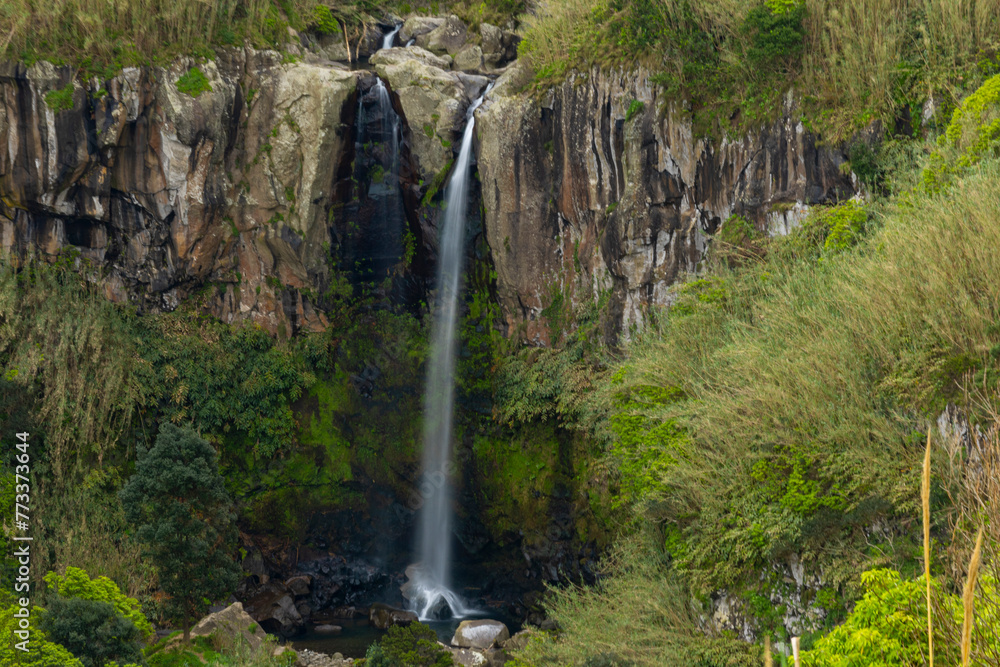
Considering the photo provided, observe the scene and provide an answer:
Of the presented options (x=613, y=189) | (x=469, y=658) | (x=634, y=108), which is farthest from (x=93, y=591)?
(x=634, y=108)

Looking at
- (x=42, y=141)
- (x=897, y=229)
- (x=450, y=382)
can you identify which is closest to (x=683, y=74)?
(x=897, y=229)

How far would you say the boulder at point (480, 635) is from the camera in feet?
47.6

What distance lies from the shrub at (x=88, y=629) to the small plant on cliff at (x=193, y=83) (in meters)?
11.1

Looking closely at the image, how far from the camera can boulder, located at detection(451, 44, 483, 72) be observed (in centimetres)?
1991

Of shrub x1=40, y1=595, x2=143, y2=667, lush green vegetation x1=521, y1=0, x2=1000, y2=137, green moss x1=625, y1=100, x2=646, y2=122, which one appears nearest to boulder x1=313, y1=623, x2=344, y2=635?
shrub x1=40, y1=595, x2=143, y2=667

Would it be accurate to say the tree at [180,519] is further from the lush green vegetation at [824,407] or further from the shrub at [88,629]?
the lush green vegetation at [824,407]

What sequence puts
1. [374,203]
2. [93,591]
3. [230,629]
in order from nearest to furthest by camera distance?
1. [93,591]
2. [230,629]
3. [374,203]

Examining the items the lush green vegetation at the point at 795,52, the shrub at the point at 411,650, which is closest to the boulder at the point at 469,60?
the lush green vegetation at the point at 795,52

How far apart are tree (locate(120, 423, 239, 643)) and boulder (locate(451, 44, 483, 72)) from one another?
12.2 m

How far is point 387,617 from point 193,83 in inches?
499

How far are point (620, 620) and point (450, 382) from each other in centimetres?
991

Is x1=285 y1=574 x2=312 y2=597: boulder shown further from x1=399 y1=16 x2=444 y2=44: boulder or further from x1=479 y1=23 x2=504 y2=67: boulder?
x1=399 y1=16 x2=444 y2=44: boulder

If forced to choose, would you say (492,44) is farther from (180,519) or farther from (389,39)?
(180,519)

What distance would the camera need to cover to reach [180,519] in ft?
40.9
